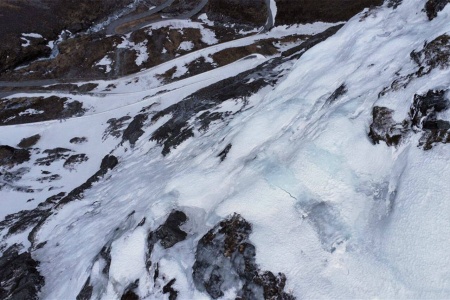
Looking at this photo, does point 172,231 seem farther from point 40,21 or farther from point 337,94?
point 40,21

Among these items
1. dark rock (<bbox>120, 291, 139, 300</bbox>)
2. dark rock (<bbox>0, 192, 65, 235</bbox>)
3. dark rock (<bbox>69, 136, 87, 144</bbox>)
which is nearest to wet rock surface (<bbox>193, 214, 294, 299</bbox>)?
dark rock (<bbox>120, 291, 139, 300</bbox>)

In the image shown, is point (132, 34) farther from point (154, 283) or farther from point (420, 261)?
point (420, 261)

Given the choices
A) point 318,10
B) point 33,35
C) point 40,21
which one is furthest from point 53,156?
point 318,10

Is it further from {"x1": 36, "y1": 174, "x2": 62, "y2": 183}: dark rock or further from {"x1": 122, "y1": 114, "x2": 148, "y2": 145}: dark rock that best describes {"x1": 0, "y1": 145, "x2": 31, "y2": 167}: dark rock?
{"x1": 122, "y1": 114, "x2": 148, "y2": 145}: dark rock

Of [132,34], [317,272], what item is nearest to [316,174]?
[317,272]

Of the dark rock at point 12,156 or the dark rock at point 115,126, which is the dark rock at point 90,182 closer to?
the dark rock at point 115,126

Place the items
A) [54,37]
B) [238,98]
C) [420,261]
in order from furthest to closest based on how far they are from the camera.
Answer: [54,37] → [238,98] → [420,261]
